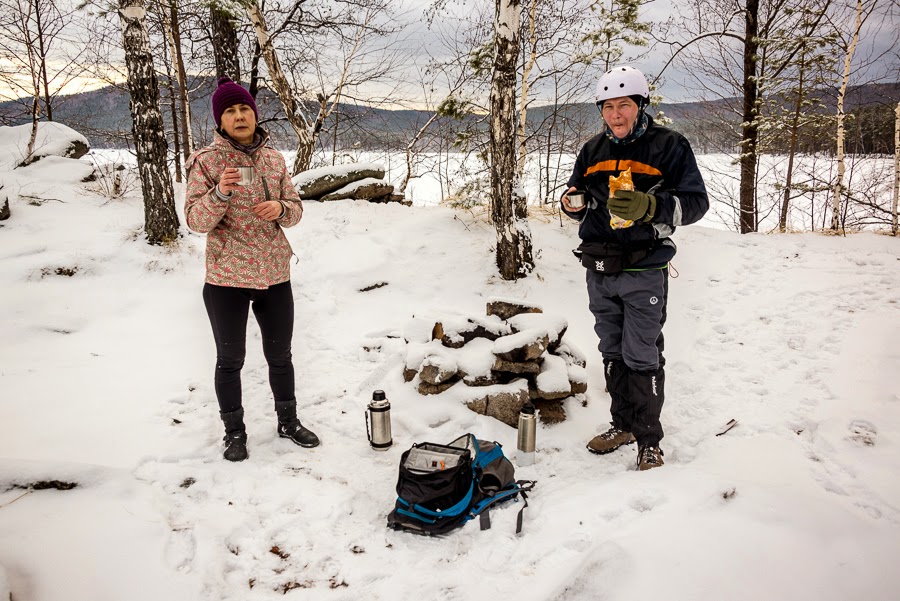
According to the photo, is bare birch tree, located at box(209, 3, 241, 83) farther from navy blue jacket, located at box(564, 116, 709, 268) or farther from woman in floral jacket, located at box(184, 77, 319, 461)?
navy blue jacket, located at box(564, 116, 709, 268)

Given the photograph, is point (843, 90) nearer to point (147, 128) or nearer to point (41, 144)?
point (147, 128)

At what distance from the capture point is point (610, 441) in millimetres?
3408

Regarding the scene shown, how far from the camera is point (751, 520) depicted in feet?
7.01

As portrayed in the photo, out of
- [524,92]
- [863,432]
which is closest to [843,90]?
[524,92]

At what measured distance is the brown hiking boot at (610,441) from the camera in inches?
133

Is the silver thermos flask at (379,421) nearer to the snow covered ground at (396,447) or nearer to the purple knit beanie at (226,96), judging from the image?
the snow covered ground at (396,447)

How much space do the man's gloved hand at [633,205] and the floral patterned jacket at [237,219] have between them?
2.03 meters

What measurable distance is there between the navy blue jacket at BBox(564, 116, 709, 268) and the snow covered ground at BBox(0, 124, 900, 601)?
144 cm

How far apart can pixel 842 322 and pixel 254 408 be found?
240 inches

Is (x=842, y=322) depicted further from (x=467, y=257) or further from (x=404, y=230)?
(x=404, y=230)

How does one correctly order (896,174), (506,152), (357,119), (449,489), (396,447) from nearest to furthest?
(449,489), (396,447), (506,152), (896,174), (357,119)

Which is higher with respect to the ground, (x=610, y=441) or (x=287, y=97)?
(x=287, y=97)

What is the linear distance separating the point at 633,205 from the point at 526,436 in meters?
1.69

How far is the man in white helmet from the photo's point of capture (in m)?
2.78
